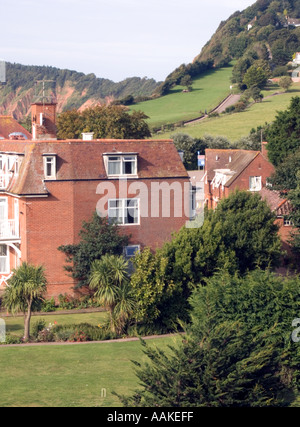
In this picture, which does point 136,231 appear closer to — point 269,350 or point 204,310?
point 204,310

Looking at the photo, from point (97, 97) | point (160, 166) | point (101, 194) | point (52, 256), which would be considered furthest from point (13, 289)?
point (97, 97)

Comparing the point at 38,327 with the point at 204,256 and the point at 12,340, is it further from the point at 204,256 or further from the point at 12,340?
the point at 204,256

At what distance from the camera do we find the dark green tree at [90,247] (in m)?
37.8

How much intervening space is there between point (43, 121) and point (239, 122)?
73331 millimetres

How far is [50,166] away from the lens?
127 ft

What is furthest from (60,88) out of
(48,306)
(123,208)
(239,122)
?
(48,306)

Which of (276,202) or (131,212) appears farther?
(276,202)

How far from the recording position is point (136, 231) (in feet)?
131

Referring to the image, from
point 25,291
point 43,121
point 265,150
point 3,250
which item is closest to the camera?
point 25,291

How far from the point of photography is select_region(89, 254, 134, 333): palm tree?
32.0 m

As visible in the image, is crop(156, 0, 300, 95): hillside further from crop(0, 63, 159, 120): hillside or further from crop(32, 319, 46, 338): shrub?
crop(32, 319, 46, 338): shrub

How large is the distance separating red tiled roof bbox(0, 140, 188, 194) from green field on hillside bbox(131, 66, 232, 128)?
77.6 meters

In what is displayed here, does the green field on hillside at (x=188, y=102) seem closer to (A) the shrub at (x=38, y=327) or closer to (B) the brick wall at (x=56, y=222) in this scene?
(B) the brick wall at (x=56, y=222)
